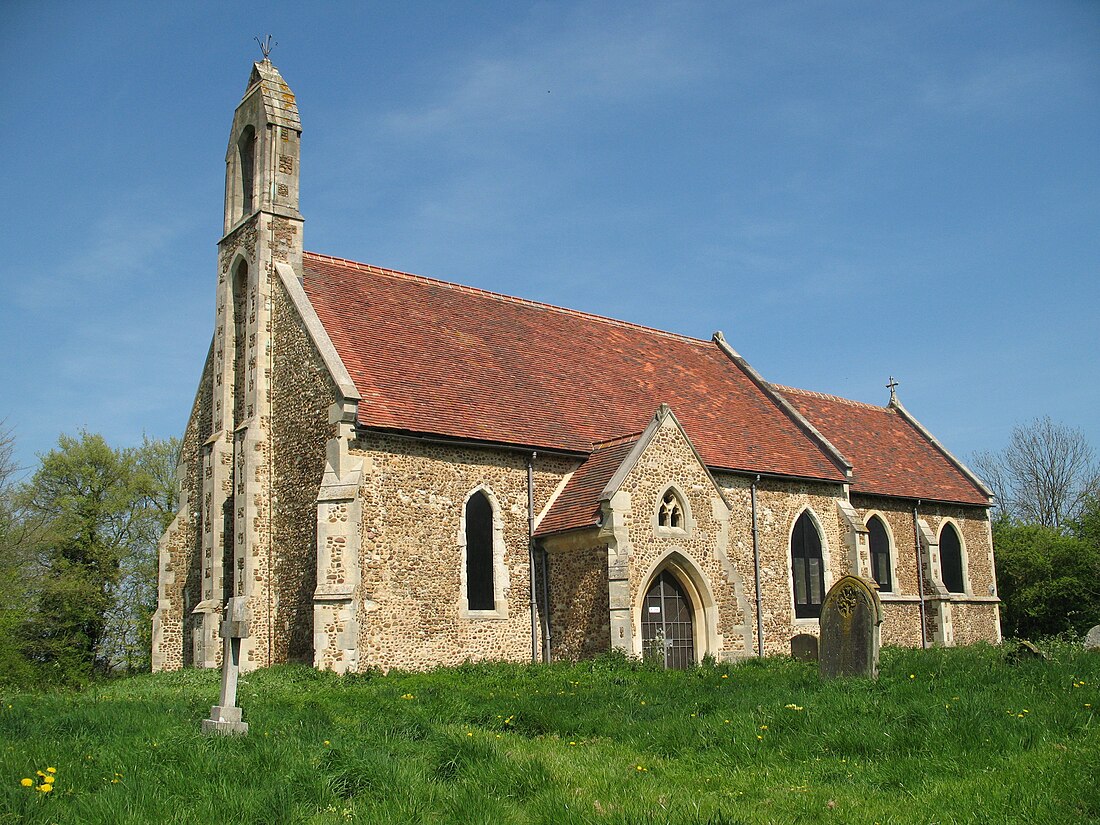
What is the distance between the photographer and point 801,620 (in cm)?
2566

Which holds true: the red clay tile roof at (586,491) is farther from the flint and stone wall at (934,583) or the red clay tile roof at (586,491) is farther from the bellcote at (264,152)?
the flint and stone wall at (934,583)

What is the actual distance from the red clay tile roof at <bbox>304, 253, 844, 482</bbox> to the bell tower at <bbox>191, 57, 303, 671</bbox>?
53.3 inches

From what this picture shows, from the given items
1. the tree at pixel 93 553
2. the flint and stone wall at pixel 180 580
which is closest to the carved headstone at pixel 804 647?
the flint and stone wall at pixel 180 580

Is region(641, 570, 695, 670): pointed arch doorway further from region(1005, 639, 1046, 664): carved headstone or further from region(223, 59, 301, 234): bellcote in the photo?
region(223, 59, 301, 234): bellcote

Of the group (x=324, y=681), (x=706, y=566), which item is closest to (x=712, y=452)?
(x=706, y=566)

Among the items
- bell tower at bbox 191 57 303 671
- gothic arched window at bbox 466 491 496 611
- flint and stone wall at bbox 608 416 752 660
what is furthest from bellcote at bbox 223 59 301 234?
flint and stone wall at bbox 608 416 752 660

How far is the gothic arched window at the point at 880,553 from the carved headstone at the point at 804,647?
26.9 ft

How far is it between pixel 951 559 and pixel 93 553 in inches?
1242

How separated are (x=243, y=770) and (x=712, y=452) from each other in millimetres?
18066

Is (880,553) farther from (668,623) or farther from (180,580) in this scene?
(180,580)

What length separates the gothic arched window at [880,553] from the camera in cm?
2991

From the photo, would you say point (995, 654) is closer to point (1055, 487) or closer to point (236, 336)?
point (236, 336)

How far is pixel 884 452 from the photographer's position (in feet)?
109

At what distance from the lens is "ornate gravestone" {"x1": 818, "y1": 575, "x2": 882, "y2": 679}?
14336mm
